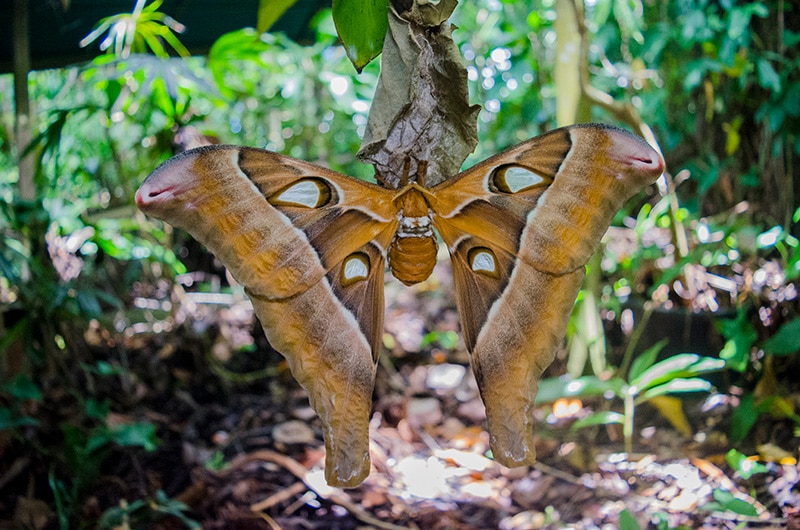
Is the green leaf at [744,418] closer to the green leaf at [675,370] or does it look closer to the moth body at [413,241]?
the green leaf at [675,370]

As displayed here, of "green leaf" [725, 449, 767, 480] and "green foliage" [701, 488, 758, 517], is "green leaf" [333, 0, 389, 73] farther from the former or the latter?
"green leaf" [725, 449, 767, 480]

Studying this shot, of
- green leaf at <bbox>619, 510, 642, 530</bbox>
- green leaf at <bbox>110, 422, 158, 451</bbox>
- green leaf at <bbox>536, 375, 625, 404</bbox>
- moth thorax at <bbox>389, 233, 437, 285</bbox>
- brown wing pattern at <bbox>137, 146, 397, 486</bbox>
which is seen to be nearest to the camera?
brown wing pattern at <bbox>137, 146, 397, 486</bbox>

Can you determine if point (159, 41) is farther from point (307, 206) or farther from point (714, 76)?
point (714, 76)

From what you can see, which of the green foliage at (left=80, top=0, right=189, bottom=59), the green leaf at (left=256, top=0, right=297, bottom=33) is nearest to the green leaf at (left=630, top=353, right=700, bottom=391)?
the green leaf at (left=256, top=0, right=297, bottom=33)

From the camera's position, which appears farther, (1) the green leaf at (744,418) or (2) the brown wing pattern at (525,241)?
(1) the green leaf at (744,418)

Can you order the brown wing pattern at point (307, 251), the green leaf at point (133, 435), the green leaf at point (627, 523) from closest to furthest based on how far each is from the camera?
the brown wing pattern at point (307, 251) < the green leaf at point (627, 523) < the green leaf at point (133, 435)

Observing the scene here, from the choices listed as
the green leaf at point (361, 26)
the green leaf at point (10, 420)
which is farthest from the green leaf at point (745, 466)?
the green leaf at point (10, 420)

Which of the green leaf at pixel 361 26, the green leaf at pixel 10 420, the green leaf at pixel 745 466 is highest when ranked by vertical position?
the green leaf at pixel 361 26
